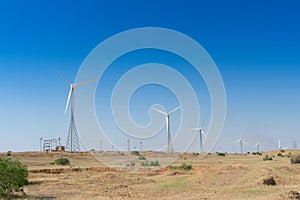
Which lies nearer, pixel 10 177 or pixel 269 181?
pixel 10 177

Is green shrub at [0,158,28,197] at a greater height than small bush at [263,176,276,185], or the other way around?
green shrub at [0,158,28,197]

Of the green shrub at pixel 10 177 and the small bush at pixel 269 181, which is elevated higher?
the green shrub at pixel 10 177

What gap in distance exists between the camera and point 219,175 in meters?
33.7

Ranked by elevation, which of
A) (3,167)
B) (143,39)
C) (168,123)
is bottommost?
(3,167)

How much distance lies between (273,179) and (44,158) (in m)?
54.1

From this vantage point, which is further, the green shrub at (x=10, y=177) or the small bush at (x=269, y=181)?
the small bush at (x=269, y=181)

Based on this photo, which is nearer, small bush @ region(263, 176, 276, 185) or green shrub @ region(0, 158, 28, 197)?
green shrub @ region(0, 158, 28, 197)

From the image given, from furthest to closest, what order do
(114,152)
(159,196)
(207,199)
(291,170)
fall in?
(114,152), (291,170), (159,196), (207,199)

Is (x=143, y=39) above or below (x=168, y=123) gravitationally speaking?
above

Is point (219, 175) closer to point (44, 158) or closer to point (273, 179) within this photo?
point (273, 179)

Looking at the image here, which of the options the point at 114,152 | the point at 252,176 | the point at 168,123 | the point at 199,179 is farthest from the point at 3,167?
the point at 114,152

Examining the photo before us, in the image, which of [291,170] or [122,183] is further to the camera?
[291,170]

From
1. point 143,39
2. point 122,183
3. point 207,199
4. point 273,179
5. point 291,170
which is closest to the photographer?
point 207,199

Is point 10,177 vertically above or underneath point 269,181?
above
